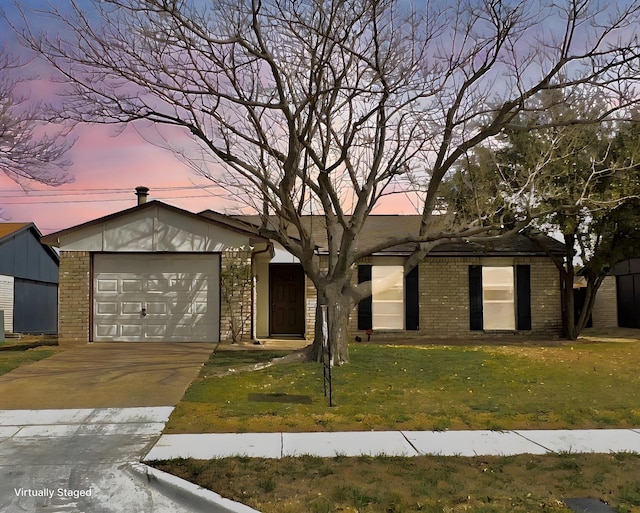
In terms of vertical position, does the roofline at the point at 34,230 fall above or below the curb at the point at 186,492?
above

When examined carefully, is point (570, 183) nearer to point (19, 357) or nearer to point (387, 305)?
point (387, 305)

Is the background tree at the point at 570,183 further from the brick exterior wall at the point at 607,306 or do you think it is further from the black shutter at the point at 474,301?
the brick exterior wall at the point at 607,306

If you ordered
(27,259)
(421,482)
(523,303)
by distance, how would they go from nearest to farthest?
(421,482), (523,303), (27,259)

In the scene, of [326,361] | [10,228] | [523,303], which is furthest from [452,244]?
[10,228]

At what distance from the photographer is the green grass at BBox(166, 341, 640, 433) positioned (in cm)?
768

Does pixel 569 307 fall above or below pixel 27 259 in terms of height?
below

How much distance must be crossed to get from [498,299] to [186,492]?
15.4 meters

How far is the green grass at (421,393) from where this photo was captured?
768 cm

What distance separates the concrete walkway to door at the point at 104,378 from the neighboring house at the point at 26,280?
11.7 m

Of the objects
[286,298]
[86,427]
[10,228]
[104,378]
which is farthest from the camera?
[10,228]

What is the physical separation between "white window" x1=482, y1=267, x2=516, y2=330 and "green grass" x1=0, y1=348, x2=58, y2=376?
12.3m

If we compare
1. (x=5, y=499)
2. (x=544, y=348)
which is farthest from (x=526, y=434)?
(x=544, y=348)

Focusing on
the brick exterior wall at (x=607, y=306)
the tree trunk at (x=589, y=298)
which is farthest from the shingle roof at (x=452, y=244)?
the brick exterior wall at (x=607, y=306)

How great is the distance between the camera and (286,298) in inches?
766
